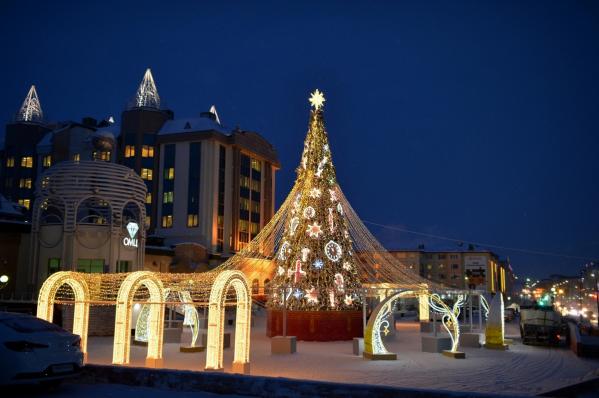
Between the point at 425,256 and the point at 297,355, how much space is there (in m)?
97.4

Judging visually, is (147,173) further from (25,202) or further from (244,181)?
(25,202)

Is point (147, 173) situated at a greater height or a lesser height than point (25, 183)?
greater

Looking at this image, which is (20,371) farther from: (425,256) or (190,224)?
(425,256)

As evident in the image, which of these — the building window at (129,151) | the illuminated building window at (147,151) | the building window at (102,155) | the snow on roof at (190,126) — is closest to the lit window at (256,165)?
the snow on roof at (190,126)

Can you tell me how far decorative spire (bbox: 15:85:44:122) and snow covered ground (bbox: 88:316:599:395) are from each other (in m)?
61.9

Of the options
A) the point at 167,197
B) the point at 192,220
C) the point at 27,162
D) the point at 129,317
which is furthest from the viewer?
the point at 27,162

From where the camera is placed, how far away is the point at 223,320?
15805 millimetres

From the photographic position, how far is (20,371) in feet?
28.3

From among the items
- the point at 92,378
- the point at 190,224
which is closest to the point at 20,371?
the point at 92,378

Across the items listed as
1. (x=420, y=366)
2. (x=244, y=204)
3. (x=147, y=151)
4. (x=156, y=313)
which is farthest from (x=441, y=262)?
(x=156, y=313)

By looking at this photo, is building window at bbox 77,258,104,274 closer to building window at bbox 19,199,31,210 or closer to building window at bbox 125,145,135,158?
building window at bbox 125,145,135,158

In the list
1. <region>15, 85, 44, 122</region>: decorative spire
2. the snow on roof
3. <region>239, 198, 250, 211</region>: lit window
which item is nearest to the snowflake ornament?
the snow on roof

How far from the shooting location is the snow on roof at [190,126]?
227 feet

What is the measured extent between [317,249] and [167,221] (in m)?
43.0
